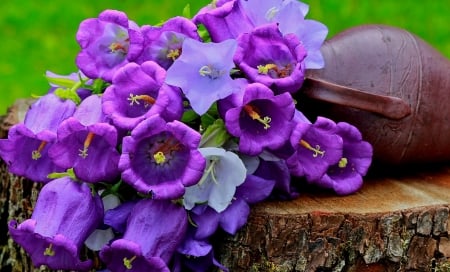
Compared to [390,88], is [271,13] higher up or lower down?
higher up

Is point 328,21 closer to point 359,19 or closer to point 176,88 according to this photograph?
point 359,19

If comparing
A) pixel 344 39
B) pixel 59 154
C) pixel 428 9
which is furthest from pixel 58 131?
pixel 428 9

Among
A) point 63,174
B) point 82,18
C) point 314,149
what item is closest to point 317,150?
point 314,149

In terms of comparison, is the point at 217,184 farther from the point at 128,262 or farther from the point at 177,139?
the point at 128,262

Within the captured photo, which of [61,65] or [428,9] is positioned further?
[428,9]

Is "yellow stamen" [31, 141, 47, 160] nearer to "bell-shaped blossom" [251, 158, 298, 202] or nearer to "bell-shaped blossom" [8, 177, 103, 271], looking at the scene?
"bell-shaped blossom" [8, 177, 103, 271]

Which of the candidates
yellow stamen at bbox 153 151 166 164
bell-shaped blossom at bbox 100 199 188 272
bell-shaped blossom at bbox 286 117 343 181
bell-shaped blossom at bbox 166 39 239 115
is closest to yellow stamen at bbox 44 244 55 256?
bell-shaped blossom at bbox 100 199 188 272

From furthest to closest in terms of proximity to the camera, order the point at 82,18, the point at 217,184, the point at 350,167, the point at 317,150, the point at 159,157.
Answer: the point at 82,18
the point at 350,167
the point at 317,150
the point at 217,184
the point at 159,157
